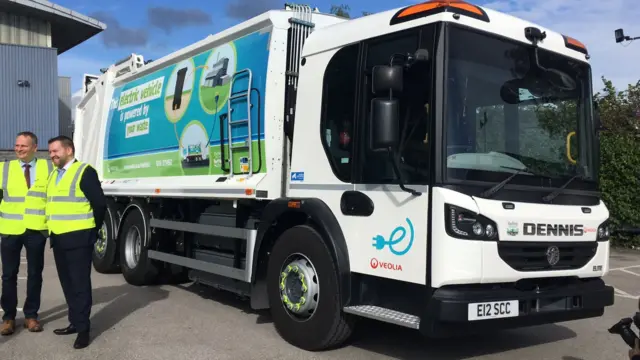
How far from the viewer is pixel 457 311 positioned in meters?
4.20

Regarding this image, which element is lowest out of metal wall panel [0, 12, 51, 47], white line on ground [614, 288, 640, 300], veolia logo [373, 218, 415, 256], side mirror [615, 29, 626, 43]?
white line on ground [614, 288, 640, 300]

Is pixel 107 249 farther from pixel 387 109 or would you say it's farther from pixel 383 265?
pixel 387 109

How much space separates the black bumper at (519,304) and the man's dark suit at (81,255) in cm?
303

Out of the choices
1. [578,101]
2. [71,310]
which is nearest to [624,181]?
[578,101]

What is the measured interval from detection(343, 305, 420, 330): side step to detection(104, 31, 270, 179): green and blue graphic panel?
1.83m

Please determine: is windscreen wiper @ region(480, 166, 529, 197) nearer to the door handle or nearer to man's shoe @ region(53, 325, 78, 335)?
the door handle

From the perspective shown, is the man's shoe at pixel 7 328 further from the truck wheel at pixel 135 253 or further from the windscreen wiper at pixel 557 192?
the windscreen wiper at pixel 557 192

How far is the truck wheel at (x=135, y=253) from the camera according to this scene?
8.45 metres

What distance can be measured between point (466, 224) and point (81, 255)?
335cm

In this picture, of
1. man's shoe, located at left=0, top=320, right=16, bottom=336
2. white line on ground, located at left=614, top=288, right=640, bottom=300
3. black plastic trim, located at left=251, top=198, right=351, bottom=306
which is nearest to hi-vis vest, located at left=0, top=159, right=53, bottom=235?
man's shoe, located at left=0, top=320, right=16, bottom=336

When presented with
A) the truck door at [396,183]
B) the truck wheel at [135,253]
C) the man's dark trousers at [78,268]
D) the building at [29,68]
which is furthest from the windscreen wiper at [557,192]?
the building at [29,68]

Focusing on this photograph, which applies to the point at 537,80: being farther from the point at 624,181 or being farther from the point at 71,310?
the point at 624,181

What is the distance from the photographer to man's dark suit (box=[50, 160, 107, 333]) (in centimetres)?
552

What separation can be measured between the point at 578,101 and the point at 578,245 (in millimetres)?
1281
